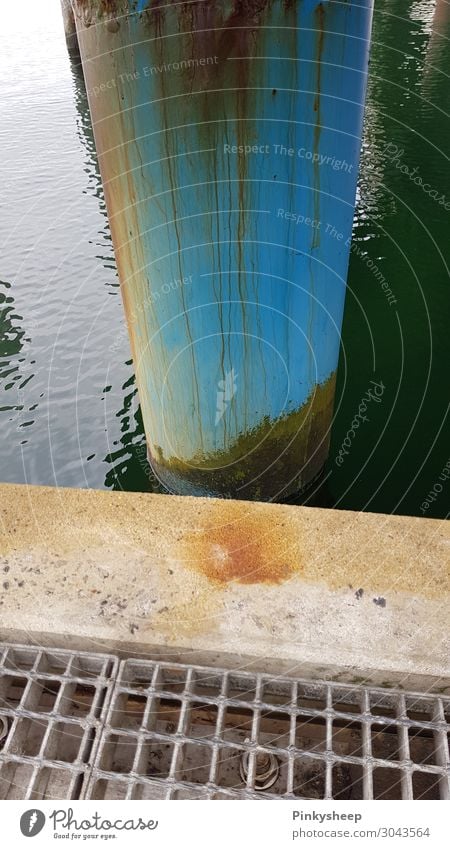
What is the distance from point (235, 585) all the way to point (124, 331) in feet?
18.1

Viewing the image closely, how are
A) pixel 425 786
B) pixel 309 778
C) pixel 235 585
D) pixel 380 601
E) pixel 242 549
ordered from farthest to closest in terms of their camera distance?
pixel 242 549, pixel 235 585, pixel 380 601, pixel 309 778, pixel 425 786

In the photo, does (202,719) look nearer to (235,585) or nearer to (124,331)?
(235,585)

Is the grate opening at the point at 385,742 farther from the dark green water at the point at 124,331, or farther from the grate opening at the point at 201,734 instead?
the dark green water at the point at 124,331

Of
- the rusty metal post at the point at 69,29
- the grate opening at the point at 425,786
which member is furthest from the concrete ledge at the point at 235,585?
the rusty metal post at the point at 69,29

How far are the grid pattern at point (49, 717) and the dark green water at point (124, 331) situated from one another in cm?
279

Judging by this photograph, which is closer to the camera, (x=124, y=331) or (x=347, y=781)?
(x=347, y=781)

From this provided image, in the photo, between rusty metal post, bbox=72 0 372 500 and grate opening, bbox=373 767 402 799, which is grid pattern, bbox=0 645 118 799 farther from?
rusty metal post, bbox=72 0 372 500

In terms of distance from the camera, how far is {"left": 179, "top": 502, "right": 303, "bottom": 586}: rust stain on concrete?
3.29 m

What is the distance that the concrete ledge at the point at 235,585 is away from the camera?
303cm

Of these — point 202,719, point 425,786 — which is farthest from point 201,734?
point 425,786

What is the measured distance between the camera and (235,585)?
325 cm
